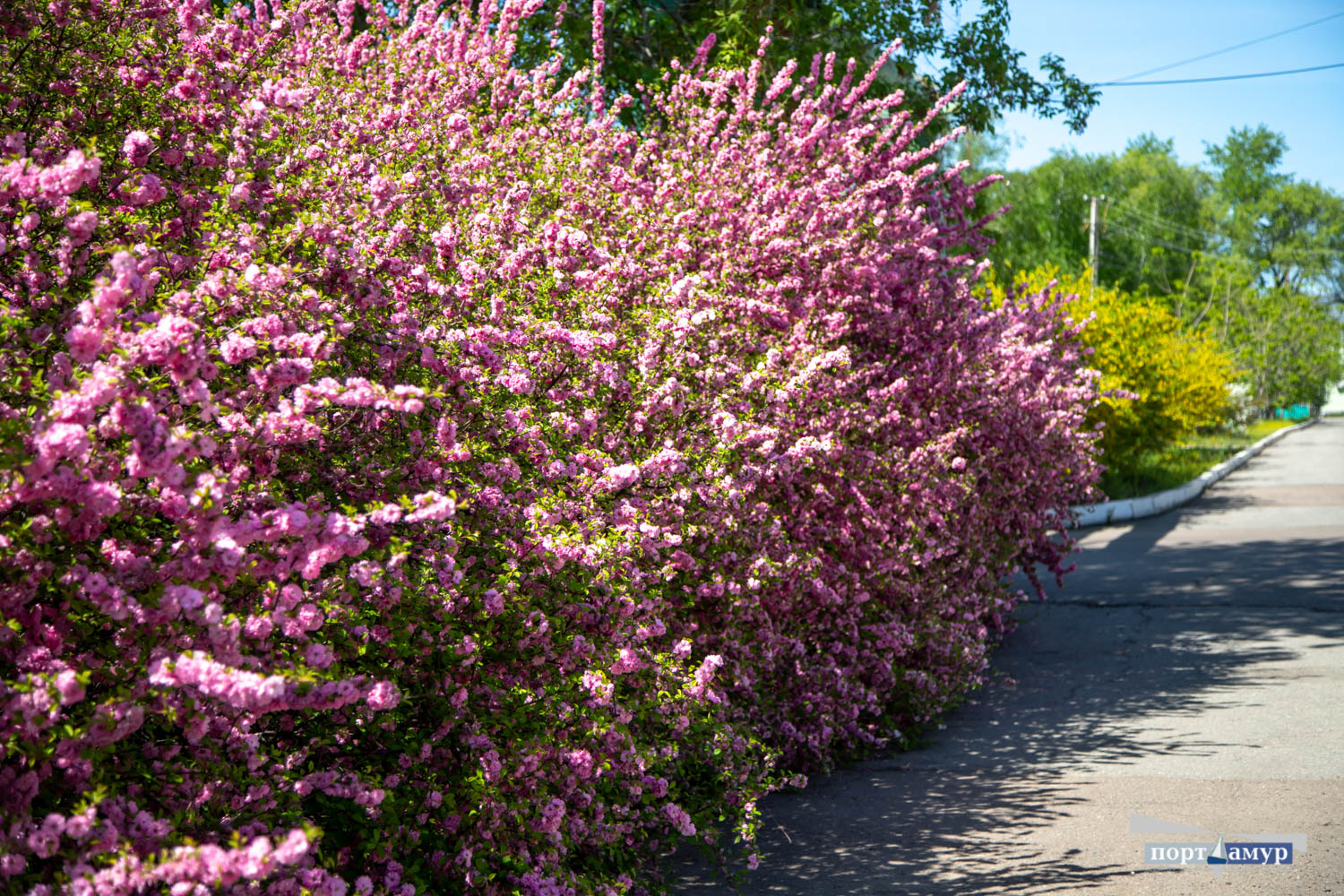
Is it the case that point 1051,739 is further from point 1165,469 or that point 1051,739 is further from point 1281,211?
point 1281,211

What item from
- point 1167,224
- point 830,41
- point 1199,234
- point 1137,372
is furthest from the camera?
point 1199,234

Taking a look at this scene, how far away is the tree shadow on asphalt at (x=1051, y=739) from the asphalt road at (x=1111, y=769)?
0.02m

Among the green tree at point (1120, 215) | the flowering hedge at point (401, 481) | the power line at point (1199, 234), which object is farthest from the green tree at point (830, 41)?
the power line at point (1199, 234)

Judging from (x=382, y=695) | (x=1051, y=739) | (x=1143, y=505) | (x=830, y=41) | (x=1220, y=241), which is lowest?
(x=1051, y=739)

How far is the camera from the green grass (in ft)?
65.1

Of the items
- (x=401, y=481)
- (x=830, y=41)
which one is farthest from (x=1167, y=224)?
(x=401, y=481)

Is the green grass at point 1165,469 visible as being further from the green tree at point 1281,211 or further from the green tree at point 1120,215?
the green tree at point 1281,211

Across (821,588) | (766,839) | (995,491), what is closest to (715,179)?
(821,588)

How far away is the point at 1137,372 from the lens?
62.3 ft

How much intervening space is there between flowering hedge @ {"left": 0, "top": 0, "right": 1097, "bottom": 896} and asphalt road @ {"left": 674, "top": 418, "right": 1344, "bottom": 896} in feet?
1.53

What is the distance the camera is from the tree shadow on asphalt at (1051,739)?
15.9 ft

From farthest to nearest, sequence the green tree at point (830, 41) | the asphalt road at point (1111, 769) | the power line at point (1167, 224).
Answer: the power line at point (1167, 224) → the green tree at point (830, 41) → the asphalt road at point (1111, 769)

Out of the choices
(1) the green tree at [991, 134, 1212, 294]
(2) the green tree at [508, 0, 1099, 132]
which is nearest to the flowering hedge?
(2) the green tree at [508, 0, 1099, 132]

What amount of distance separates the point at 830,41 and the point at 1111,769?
846cm
